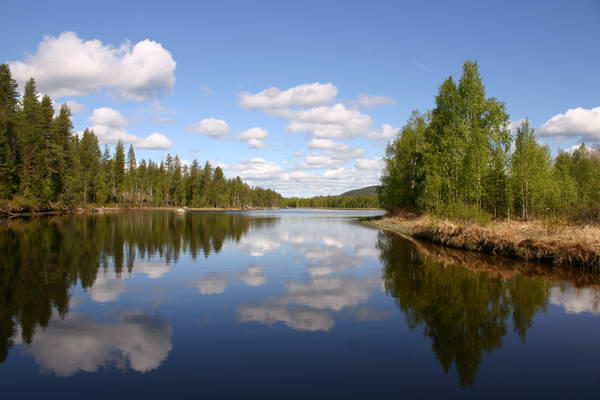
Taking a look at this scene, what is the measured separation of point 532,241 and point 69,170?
88464mm

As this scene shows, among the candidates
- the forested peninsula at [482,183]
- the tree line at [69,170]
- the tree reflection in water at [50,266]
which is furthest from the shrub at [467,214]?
the tree line at [69,170]

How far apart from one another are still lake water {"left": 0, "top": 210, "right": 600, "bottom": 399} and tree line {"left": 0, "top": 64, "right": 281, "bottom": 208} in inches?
2187

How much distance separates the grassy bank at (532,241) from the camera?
799 inches

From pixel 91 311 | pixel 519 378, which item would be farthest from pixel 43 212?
pixel 519 378

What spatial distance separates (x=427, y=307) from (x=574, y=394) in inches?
229

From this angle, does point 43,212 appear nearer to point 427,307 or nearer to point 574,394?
point 427,307

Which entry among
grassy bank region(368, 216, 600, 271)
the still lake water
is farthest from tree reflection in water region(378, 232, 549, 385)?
grassy bank region(368, 216, 600, 271)

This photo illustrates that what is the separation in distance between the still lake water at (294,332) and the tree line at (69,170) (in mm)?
55560

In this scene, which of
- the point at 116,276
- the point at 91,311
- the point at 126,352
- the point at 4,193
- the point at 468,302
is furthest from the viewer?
the point at 4,193

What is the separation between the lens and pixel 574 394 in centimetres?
732

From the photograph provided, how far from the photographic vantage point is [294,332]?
10.5 metres

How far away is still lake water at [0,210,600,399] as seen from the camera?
754cm

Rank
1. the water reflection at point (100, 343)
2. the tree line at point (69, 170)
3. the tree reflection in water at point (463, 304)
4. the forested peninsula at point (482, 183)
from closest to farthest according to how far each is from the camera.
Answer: the water reflection at point (100, 343), the tree reflection in water at point (463, 304), the forested peninsula at point (482, 183), the tree line at point (69, 170)

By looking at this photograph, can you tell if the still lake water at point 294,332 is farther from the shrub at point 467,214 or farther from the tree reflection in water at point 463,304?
the shrub at point 467,214
